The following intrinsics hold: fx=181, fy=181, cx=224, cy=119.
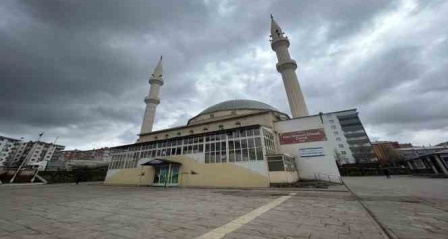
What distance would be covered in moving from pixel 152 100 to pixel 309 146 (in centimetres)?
3263

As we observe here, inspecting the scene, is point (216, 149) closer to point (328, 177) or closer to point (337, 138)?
point (328, 177)

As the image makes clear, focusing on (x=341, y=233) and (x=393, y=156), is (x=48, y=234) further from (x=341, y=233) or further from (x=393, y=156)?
(x=393, y=156)

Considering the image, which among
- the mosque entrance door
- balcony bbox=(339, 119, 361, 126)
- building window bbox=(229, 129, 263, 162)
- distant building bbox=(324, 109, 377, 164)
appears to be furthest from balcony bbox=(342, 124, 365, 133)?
the mosque entrance door

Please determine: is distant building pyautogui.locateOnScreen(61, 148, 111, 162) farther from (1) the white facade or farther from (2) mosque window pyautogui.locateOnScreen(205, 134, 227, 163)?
(1) the white facade

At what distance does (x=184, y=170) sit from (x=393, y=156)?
7574 centimetres

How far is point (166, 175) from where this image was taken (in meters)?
22.8

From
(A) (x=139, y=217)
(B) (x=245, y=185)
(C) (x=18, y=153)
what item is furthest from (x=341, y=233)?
(C) (x=18, y=153)

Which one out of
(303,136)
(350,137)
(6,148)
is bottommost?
(303,136)

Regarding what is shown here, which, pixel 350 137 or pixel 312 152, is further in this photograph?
pixel 350 137

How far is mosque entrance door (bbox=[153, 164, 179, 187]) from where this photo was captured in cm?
2233

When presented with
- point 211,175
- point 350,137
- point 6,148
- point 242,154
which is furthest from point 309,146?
point 6,148

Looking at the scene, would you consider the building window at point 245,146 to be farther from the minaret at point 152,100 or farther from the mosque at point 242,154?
the minaret at point 152,100

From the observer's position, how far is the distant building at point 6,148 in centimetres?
7238

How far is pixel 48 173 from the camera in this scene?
34781 mm
